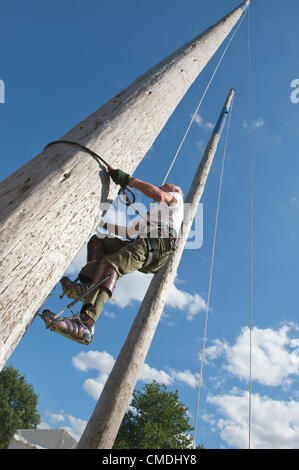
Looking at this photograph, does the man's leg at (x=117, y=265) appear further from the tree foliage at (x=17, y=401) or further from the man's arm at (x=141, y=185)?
the tree foliage at (x=17, y=401)

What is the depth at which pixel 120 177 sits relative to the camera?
148 centimetres

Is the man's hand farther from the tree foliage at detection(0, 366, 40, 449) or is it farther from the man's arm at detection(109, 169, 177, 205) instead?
the tree foliage at detection(0, 366, 40, 449)

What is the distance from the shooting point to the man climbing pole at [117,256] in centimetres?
182

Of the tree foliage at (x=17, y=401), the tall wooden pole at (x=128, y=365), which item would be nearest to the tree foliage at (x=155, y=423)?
the tree foliage at (x=17, y=401)

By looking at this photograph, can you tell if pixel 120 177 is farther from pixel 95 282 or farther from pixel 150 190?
pixel 95 282

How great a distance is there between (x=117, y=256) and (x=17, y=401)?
3138cm

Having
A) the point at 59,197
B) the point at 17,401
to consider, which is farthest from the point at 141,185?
the point at 17,401

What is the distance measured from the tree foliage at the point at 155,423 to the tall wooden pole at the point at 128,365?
16.0 metres

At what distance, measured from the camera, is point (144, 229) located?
2465mm

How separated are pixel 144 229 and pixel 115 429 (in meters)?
2.33

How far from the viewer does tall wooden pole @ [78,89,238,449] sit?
10.9ft

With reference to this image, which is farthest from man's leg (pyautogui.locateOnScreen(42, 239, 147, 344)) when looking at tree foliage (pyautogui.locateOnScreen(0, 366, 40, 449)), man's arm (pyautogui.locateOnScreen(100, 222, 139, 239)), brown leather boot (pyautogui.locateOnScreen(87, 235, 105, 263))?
tree foliage (pyautogui.locateOnScreen(0, 366, 40, 449))
